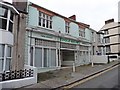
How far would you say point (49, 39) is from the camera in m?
18.8

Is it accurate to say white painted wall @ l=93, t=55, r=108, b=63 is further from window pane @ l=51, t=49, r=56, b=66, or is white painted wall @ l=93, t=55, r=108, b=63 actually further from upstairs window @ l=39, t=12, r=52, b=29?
upstairs window @ l=39, t=12, r=52, b=29

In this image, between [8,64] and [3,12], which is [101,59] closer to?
[8,64]

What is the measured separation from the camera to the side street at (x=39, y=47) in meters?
11.2

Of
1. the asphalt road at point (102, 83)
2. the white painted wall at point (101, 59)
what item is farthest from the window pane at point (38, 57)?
the white painted wall at point (101, 59)

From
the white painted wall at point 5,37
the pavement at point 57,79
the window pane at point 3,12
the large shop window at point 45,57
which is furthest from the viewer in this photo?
the large shop window at point 45,57

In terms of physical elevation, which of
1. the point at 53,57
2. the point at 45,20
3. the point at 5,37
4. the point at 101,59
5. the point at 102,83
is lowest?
the point at 102,83

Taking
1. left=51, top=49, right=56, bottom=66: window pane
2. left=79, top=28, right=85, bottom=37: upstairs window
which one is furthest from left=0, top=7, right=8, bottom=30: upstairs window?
left=79, top=28, right=85, bottom=37: upstairs window

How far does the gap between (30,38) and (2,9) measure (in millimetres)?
4873

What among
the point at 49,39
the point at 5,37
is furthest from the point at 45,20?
the point at 5,37

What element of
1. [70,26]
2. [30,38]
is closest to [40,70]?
[30,38]

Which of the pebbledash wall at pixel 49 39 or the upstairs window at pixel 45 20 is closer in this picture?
the pebbledash wall at pixel 49 39

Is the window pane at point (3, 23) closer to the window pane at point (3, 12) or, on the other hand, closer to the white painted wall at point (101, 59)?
the window pane at point (3, 12)

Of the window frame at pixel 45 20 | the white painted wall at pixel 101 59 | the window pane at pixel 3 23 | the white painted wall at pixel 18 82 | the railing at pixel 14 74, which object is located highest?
the window frame at pixel 45 20

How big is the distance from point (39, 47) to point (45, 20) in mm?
3273
